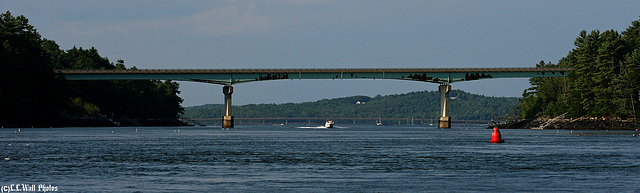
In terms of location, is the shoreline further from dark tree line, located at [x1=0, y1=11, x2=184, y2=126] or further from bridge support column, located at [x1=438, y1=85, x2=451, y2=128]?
dark tree line, located at [x1=0, y1=11, x2=184, y2=126]

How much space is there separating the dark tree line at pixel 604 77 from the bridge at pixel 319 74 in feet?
27.3

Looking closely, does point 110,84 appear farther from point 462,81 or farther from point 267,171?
point 267,171

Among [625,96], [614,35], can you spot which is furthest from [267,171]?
[614,35]

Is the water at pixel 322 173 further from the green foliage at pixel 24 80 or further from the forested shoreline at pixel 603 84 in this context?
the forested shoreline at pixel 603 84

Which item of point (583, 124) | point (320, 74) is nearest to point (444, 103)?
point (320, 74)

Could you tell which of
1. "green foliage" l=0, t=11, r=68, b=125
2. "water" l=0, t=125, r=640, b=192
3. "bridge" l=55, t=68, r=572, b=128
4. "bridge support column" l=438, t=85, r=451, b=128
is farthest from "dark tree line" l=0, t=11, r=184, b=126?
"water" l=0, t=125, r=640, b=192

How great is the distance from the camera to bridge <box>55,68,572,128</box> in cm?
16075

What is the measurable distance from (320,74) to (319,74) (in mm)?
320

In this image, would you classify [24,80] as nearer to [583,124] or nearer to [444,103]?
[444,103]

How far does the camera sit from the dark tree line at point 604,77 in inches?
5281

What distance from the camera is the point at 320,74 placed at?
16200 cm

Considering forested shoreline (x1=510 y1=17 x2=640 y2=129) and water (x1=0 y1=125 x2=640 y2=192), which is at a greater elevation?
forested shoreline (x1=510 y1=17 x2=640 y2=129)

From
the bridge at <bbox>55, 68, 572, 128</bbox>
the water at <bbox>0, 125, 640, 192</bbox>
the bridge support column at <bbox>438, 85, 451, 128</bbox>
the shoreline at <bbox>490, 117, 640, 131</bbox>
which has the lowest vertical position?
the water at <bbox>0, 125, 640, 192</bbox>

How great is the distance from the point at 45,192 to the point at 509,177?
59.4 feet
